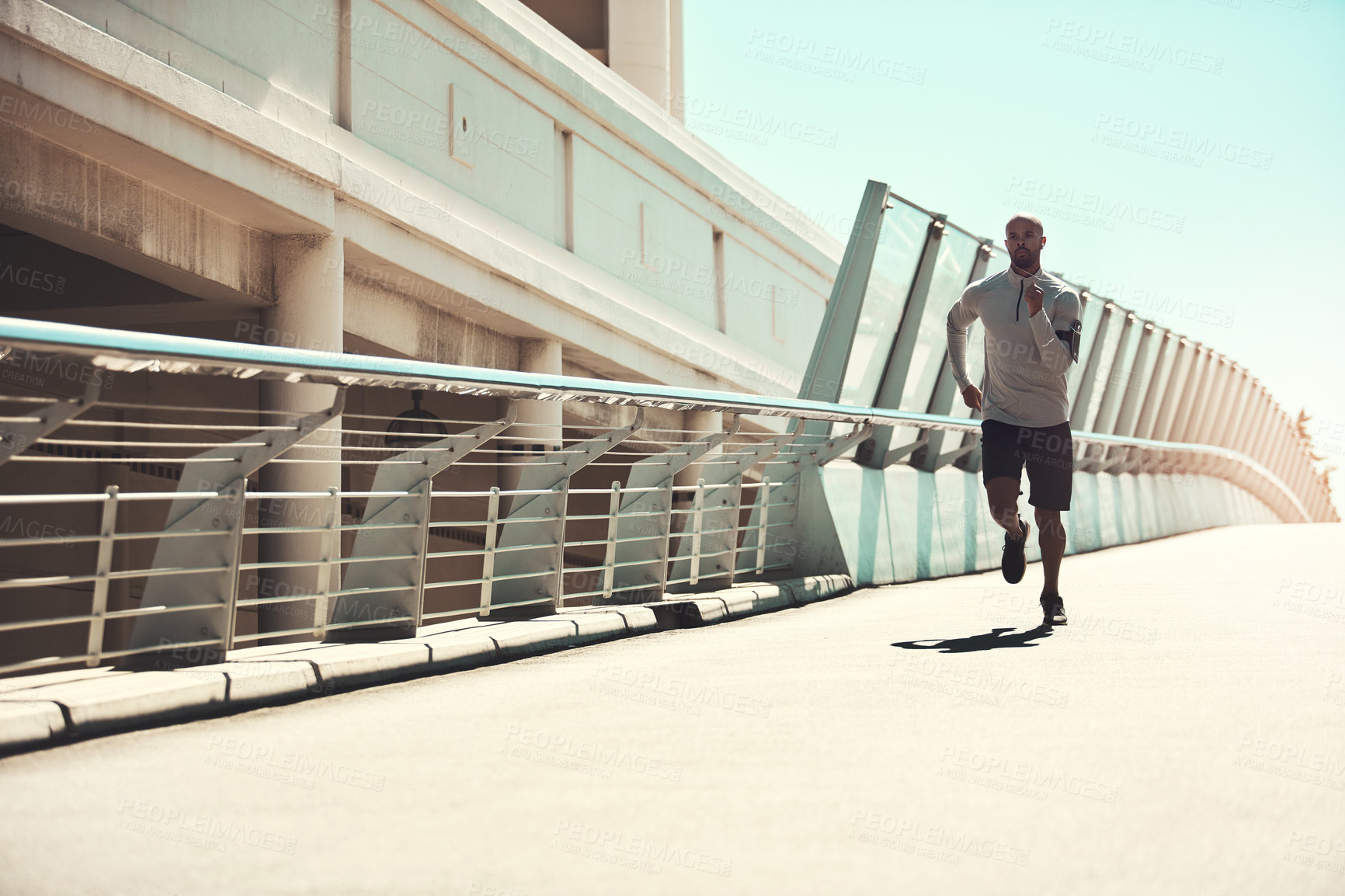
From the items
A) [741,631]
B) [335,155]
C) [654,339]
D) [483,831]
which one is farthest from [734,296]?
[483,831]

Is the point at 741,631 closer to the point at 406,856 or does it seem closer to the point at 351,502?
the point at 406,856

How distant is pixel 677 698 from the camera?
4.63 metres

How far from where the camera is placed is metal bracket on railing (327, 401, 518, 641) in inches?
228

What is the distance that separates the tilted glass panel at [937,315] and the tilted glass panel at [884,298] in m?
0.29

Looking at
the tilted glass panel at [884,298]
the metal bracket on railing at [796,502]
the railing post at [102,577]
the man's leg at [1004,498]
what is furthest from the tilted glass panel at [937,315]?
the railing post at [102,577]

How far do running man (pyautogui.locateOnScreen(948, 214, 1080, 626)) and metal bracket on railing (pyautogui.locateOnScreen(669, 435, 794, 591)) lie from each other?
157cm

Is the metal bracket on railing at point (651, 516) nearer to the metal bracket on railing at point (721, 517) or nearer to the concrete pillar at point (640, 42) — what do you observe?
the metal bracket on railing at point (721, 517)

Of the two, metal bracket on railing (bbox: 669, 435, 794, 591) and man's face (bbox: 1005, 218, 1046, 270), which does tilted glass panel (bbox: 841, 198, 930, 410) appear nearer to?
metal bracket on railing (bbox: 669, 435, 794, 591)

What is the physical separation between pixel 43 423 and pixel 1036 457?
4.88 meters

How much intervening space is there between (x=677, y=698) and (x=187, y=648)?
6.09 feet

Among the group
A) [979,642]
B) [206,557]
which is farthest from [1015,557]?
[206,557]

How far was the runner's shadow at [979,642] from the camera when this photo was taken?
5.92 meters

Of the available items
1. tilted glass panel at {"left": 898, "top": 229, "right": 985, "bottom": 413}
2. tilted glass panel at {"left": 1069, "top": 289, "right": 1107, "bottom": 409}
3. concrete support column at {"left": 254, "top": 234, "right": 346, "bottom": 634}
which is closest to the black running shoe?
tilted glass panel at {"left": 898, "top": 229, "right": 985, "bottom": 413}

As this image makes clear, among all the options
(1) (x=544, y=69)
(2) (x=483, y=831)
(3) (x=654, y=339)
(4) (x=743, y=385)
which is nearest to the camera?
(2) (x=483, y=831)
